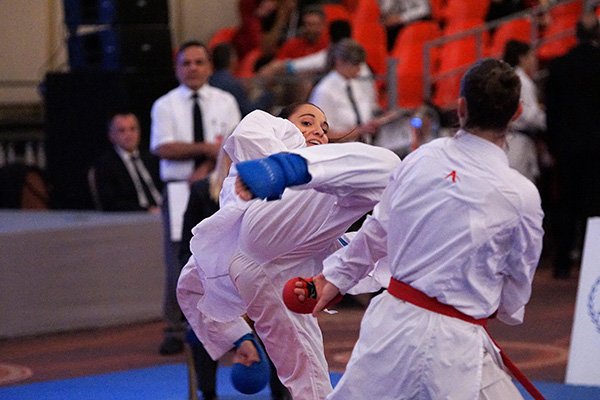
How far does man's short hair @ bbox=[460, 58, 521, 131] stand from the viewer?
2684mm

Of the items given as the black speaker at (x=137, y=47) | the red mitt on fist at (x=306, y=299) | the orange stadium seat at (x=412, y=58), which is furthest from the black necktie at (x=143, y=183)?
the red mitt on fist at (x=306, y=299)

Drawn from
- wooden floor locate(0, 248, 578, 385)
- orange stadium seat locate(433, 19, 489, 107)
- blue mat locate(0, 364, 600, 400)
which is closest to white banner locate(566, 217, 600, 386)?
blue mat locate(0, 364, 600, 400)

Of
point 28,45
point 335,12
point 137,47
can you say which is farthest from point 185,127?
point 28,45

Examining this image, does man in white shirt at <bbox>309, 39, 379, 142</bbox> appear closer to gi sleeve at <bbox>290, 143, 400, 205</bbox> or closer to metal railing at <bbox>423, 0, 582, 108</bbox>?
metal railing at <bbox>423, 0, 582, 108</bbox>

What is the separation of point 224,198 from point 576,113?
16.3 feet

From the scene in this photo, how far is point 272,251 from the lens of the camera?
3.31m

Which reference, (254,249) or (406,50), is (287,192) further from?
(406,50)

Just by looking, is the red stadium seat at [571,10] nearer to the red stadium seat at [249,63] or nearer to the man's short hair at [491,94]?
the red stadium seat at [249,63]

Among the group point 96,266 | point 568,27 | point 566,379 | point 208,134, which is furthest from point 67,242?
point 568,27

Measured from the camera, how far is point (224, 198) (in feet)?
11.3

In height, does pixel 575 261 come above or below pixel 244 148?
below

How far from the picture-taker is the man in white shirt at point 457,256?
270 cm

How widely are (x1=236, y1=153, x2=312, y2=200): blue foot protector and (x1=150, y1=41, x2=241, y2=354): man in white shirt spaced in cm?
325

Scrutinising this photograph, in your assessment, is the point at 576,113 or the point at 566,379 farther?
the point at 576,113
